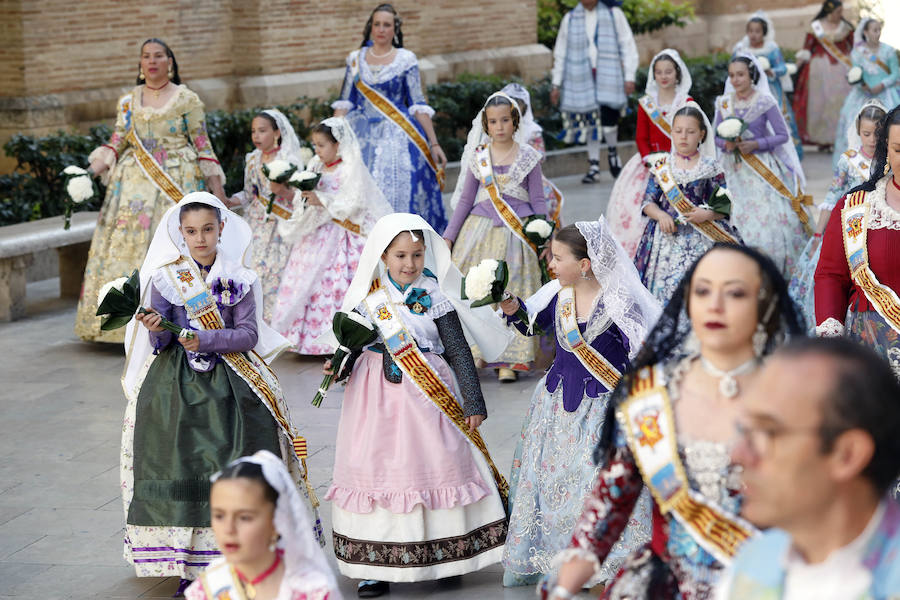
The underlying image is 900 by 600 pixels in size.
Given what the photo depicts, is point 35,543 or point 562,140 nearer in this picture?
point 35,543

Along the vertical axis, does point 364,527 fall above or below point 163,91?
below

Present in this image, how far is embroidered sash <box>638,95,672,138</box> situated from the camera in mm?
10164

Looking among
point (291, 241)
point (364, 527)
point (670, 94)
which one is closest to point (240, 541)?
point (364, 527)

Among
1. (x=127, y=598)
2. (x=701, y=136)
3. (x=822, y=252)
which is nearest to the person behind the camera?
(x=822, y=252)

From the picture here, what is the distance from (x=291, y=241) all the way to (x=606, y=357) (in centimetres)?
447

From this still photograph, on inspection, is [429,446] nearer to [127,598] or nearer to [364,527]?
[364,527]

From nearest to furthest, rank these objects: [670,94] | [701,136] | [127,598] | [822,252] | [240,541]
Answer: [240,541] < [822,252] < [127,598] < [701,136] < [670,94]

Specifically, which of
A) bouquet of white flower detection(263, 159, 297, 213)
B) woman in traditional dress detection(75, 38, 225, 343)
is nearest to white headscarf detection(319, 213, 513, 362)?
bouquet of white flower detection(263, 159, 297, 213)

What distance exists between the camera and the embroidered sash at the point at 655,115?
10.2 m

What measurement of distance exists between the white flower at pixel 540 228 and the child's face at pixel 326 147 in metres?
2.62

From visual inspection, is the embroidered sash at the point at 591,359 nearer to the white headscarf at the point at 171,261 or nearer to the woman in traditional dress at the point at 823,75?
the white headscarf at the point at 171,261

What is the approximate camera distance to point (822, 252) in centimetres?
507

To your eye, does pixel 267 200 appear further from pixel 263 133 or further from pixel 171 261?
pixel 171 261

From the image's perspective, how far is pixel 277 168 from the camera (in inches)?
365
